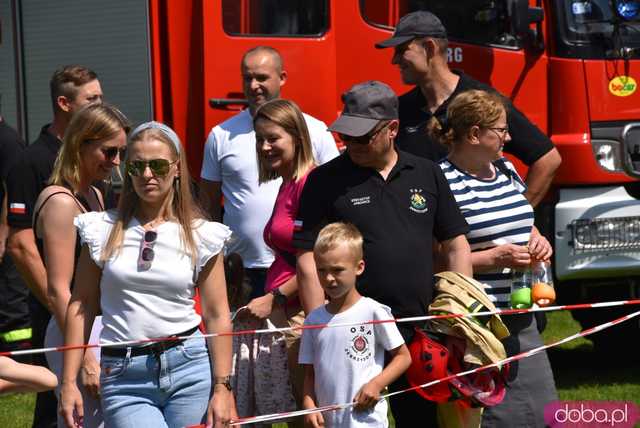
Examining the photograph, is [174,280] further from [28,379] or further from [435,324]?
[435,324]

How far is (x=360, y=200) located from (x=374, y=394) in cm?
74

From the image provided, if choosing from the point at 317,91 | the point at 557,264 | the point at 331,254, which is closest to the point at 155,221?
the point at 331,254

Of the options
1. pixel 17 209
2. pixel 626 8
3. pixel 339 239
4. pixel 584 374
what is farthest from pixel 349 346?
pixel 584 374

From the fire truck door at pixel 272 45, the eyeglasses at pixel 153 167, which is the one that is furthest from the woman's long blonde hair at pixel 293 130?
the fire truck door at pixel 272 45

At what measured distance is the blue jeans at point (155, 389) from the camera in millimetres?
4246

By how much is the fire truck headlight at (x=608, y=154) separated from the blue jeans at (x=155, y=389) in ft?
12.7

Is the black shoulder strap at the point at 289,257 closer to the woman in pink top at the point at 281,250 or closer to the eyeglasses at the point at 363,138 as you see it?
the woman in pink top at the point at 281,250

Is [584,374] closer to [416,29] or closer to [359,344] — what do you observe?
[416,29]

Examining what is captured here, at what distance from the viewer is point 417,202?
15.6 feet

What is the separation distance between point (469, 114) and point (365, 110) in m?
0.54

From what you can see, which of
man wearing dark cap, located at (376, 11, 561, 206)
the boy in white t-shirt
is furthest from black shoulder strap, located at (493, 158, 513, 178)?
the boy in white t-shirt

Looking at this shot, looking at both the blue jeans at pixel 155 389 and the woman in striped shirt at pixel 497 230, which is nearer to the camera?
the blue jeans at pixel 155 389

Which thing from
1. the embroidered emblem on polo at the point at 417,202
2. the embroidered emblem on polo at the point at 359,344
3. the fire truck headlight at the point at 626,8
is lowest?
the embroidered emblem on polo at the point at 359,344

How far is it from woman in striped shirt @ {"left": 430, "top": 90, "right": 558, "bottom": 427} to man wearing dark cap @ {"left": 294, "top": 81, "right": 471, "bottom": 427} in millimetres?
216
